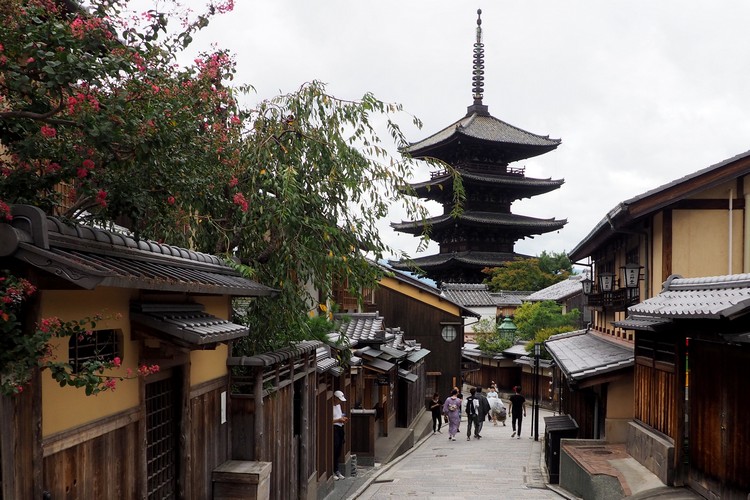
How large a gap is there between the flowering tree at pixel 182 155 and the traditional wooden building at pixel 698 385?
4.37m

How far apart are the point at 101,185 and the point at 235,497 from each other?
4718 mm

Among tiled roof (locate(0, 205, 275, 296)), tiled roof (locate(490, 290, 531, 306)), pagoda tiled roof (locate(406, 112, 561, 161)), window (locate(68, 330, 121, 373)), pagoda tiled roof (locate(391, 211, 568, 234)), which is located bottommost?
tiled roof (locate(490, 290, 531, 306))

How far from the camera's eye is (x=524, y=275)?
53.6m

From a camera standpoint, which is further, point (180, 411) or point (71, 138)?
point (180, 411)

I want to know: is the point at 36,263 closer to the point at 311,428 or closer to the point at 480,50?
the point at 311,428

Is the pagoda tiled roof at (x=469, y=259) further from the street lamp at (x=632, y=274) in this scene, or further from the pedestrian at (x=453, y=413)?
the street lamp at (x=632, y=274)

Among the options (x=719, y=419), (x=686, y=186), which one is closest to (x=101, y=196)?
(x=719, y=419)

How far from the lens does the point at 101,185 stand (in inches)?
226

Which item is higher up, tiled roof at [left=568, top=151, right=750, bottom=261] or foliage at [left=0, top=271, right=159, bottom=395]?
tiled roof at [left=568, top=151, right=750, bottom=261]

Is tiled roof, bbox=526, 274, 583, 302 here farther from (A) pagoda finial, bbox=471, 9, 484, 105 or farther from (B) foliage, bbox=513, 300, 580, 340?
(A) pagoda finial, bbox=471, 9, 484, 105

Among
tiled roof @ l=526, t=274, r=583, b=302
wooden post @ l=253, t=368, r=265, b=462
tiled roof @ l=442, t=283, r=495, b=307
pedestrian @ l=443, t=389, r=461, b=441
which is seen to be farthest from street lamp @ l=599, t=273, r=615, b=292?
tiled roof @ l=442, t=283, r=495, b=307

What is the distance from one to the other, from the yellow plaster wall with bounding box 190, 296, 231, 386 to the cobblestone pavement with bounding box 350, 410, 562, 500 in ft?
20.5

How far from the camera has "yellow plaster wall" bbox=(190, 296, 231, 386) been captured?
321 inches

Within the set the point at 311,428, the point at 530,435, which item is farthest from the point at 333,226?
the point at 530,435
